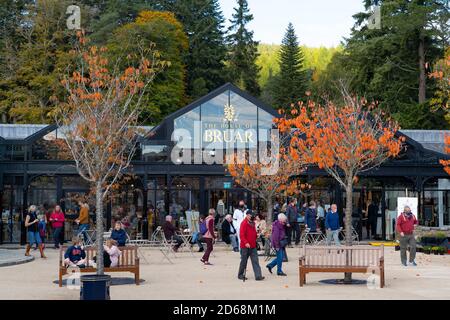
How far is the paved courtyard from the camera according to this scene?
14.3 m

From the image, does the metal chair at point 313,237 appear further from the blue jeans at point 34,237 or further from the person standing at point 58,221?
the blue jeans at point 34,237

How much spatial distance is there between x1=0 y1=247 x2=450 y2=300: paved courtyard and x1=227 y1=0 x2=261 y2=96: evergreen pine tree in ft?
172

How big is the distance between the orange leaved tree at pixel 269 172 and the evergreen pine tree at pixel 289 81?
4354cm

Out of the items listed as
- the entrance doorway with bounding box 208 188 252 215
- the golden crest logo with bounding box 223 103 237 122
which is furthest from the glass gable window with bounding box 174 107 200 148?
the entrance doorway with bounding box 208 188 252 215

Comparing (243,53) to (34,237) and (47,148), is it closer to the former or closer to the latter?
(47,148)

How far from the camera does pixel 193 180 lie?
32.2m

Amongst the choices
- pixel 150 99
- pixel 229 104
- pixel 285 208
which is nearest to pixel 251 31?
pixel 150 99

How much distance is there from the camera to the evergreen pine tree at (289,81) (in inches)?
2884

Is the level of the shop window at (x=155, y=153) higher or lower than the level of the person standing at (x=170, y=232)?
higher

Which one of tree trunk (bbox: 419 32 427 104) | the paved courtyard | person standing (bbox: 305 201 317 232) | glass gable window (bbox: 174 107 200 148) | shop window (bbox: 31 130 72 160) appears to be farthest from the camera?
tree trunk (bbox: 419 32 427 104)

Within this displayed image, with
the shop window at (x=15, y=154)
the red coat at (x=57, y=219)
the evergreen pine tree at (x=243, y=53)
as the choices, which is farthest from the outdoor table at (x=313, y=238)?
the evergreen pine tree at (x=243, y=53)

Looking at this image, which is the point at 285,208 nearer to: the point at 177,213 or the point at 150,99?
the point at 177,213

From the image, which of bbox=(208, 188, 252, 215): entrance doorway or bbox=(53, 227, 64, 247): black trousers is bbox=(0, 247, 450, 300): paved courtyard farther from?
bbox=(208, 188, 252, 215): entrance doorway
